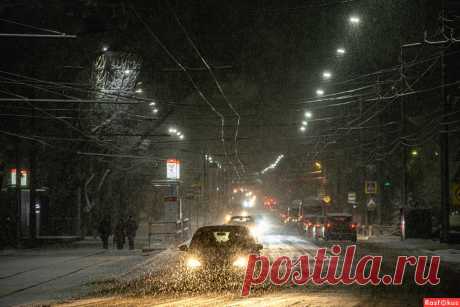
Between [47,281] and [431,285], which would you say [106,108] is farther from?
[431,285]

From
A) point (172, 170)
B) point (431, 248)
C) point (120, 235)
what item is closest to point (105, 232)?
point (120, 235)

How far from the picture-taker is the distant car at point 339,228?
1718 inches

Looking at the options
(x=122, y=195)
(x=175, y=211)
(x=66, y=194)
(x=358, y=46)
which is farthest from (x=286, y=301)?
(x=122, y=195)

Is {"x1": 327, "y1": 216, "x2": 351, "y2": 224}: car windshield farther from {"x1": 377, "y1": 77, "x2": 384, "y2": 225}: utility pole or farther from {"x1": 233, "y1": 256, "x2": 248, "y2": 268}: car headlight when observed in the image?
{"x1": 233, "y1": 256, "x2": 248, "y2": 268}: car headlight

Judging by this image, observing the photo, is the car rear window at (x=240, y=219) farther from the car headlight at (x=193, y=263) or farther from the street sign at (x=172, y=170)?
the car headlight at (x=193, y=263)

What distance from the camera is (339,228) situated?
145 ft

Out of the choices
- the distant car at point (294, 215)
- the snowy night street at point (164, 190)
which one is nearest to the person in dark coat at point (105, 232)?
the snowy night street at point (164, 190)

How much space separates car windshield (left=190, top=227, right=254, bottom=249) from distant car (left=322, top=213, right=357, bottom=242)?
959 inches

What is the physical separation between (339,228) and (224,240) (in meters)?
25.6

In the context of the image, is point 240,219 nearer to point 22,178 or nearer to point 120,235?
point 120,235

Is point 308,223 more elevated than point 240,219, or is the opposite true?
point 240,219

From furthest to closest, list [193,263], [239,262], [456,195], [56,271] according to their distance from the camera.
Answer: [456,195] → [56,271] → [193,263] → [239,262]

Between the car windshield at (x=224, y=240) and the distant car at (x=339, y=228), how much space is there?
959 inches

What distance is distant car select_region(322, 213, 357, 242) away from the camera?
43625mm
